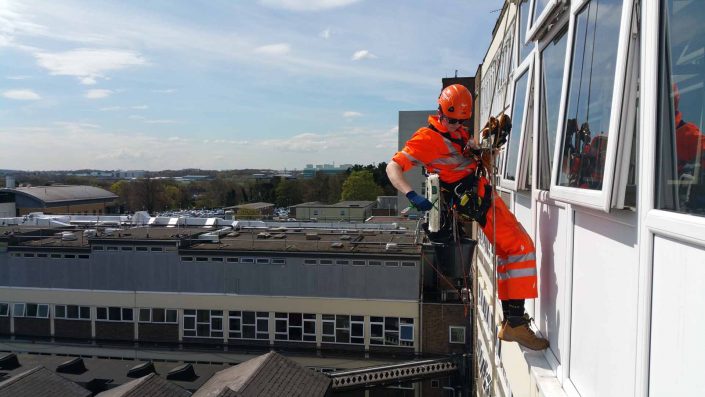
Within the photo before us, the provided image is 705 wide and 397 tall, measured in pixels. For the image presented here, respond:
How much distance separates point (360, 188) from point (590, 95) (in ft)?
203

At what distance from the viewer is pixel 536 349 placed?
3.62 m

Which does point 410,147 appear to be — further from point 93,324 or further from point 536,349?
point 93,324

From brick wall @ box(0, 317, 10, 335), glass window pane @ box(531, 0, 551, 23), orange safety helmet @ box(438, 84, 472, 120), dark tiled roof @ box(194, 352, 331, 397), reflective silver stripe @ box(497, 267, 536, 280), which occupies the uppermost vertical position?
glass window pane @ box(531, 0, 551, 23)

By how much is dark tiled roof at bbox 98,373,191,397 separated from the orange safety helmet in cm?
1079

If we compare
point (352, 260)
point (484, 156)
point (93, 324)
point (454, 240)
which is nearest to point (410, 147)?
point (484, 156)

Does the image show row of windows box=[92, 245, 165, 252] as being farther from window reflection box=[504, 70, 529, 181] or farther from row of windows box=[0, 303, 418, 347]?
window reflection box=[504, 70, 529, 181]

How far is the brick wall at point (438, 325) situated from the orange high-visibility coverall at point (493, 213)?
15778 millimetres

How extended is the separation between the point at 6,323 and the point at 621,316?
91.5 feet

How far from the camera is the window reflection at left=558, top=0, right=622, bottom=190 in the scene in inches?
90.6

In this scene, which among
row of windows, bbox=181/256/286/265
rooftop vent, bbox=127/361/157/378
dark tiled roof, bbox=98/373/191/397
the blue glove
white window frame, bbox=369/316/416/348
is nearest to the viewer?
the blue glove

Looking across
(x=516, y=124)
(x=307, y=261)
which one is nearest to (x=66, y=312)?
(x=307, y=261)

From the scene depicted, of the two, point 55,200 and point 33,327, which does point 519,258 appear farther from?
point 55,200

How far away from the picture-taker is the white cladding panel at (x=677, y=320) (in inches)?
58.1

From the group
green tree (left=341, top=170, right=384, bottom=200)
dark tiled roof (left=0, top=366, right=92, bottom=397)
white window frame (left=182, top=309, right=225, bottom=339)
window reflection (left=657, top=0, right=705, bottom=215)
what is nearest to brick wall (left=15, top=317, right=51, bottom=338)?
white window frame (left=182, top=309, right=225, bottom=339)
